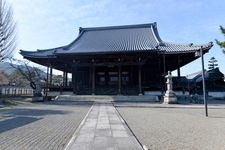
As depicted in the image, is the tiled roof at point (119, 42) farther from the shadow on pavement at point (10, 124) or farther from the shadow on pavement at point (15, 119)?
the shadow on pavement at point (10, 124)

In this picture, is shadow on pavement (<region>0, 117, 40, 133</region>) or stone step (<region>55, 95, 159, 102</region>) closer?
shadow on pavement (<region>0, 117, 40, 133</region>)

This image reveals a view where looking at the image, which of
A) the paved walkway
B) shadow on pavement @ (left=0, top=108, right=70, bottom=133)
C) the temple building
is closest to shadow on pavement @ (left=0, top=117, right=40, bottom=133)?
shadow on pavement @ (left=0, top=108, right=70, bottom=133)

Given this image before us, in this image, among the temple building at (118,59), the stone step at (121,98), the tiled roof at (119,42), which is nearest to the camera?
the stone step at (121,98)

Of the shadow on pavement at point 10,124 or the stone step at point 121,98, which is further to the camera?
the stone step at point 121,98

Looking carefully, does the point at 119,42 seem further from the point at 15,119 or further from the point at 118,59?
the point at 15,119

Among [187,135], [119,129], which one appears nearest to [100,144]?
[119,129]

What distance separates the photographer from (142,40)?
28078 mm

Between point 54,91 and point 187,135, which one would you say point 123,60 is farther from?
point 187,135

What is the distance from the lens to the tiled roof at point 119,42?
75.7 feet

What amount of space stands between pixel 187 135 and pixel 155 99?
15.3m

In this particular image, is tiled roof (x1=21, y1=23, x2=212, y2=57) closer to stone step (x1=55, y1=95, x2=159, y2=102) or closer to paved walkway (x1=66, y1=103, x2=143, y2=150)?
stone step (x1=55, y1=95, x2=159, y2=102)

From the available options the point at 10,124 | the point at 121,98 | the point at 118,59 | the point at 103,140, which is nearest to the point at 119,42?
the point at 118,59

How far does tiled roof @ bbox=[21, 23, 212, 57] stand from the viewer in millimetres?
23062

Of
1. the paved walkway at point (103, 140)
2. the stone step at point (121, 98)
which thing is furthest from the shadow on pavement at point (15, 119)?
the stone step at point (121, 98)
